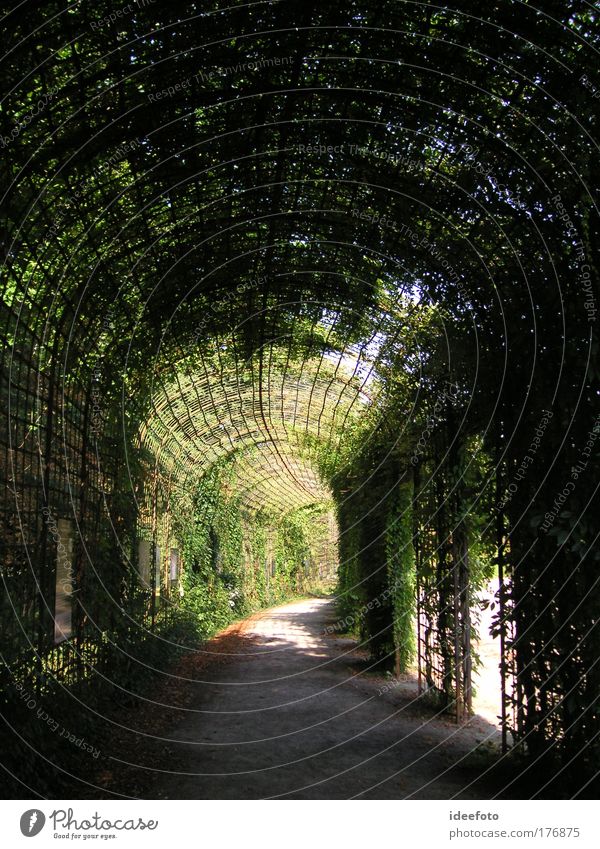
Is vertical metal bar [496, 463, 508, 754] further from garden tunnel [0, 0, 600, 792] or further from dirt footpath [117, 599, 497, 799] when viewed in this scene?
dirt footpath [117, 599, 497, 799]

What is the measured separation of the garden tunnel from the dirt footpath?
0.71m

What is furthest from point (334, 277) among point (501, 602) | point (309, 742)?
point (309, 742)

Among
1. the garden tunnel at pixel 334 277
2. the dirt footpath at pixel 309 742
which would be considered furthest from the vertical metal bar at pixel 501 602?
the dirt footpath at pixel 309 742

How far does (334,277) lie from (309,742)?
5.37 meters

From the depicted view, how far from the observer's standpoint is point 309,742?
7.40 m

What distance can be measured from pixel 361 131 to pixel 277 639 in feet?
42.6

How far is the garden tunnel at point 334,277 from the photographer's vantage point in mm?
4660

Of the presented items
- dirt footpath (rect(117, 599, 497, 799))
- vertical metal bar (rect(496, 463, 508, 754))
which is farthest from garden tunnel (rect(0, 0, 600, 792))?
dirt footpath (rect(117, 599, 497, 799))

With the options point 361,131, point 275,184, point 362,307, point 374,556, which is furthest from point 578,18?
point 374,556

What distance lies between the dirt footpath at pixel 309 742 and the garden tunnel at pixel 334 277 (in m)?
0.71

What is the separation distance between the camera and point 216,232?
815 cm

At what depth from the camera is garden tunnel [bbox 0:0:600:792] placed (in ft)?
15.3

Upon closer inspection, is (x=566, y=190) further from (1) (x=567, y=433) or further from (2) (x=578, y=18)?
(1) (x=567, y=433)

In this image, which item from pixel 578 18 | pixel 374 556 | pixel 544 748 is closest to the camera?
pixel 578 18
